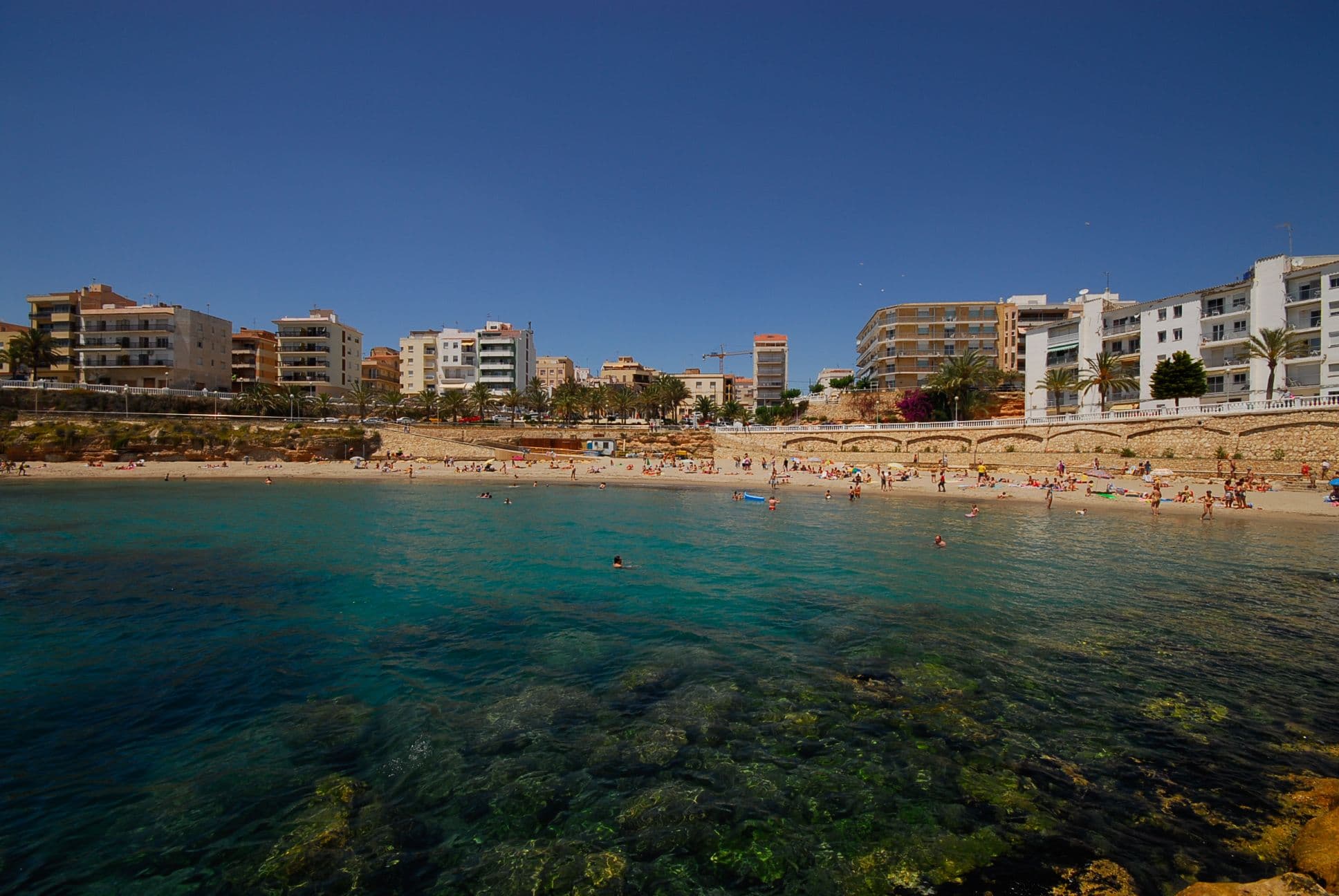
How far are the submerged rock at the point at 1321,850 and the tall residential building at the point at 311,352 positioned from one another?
316ft

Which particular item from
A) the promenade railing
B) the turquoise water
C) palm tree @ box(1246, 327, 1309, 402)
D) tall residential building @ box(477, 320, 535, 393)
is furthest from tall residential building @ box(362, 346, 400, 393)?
palm tree @ box(1246, 327, 1309, 402)

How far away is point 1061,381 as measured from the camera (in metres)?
57.2

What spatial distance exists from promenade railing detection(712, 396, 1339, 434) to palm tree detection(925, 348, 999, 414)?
6367mm

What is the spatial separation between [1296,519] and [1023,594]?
24709 millimetres

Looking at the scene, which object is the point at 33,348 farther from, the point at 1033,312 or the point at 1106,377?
the point at 1033,312

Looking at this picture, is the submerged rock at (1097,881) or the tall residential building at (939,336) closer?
the submerged rock at (1097,881)

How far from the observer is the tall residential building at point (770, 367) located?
433ft

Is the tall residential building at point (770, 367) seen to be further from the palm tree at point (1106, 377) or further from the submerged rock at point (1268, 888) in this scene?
the submerged rock at point (1268, 888)

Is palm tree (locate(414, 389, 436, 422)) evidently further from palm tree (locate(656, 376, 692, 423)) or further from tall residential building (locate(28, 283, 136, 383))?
tall residential building (locate(28, 283, 136, 383))

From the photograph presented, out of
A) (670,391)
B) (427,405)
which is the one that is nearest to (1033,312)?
(670,391)

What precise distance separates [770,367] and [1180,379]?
291 feet

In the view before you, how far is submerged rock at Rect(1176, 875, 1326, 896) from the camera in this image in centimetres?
520

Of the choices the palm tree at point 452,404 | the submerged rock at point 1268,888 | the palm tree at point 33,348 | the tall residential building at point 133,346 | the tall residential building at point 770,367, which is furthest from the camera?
the tall residential building at point 770,367


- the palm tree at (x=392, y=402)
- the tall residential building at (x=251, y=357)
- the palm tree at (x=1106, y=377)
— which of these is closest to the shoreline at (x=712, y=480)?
the palm tree at (x=1106, y=377)
